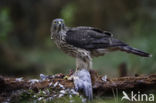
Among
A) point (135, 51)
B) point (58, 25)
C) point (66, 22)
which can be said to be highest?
point (66, 22)

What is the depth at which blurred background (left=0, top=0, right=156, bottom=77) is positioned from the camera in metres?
12.6

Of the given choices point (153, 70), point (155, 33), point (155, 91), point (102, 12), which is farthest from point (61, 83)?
point (102, 12)

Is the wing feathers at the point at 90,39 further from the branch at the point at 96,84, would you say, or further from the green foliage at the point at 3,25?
the green foliage at the point at 3,25

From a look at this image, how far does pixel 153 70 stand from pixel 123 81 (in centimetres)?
411

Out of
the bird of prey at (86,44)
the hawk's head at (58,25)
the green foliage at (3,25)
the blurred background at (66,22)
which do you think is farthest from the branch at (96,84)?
the green foliage at (3,25)

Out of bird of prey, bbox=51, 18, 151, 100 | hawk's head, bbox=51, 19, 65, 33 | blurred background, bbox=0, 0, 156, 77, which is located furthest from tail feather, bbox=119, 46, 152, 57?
blurred background, bbox=0, 0, 156, 77

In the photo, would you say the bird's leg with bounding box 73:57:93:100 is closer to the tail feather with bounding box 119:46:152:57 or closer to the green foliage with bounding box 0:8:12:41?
the tail feather with bounding box 119:46:152:57

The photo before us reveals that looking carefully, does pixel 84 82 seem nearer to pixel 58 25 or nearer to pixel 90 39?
pixel 90 39

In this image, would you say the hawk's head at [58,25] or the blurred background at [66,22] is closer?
the hawk's head at [58,25]

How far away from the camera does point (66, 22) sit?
14984mm

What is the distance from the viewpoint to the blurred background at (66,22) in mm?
12609

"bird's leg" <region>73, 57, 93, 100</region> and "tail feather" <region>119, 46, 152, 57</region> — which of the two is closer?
"bird's leg" <region>73, 57, 93, 100</region>

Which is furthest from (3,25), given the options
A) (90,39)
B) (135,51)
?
(135,51)

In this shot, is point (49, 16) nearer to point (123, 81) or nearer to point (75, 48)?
point (75, 48)
